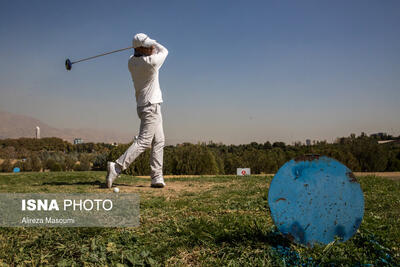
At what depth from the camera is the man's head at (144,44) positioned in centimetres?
537

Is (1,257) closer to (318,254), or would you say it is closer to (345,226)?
(318,254)

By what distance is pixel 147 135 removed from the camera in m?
5.57

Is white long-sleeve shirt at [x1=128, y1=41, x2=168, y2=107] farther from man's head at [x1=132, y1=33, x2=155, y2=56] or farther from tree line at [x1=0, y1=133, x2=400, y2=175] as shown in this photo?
tree line at [x1=0, y1=133, x2=400, y2=175]

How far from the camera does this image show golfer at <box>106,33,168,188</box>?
5.39 metres

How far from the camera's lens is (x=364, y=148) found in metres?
12.4

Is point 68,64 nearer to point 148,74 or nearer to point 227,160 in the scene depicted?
point 148,74

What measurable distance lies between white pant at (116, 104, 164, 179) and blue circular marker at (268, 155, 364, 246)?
3546 millimetres

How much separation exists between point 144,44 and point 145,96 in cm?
87

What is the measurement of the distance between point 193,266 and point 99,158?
13.1 metres

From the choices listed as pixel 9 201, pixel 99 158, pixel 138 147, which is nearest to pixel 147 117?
pixel 138 147

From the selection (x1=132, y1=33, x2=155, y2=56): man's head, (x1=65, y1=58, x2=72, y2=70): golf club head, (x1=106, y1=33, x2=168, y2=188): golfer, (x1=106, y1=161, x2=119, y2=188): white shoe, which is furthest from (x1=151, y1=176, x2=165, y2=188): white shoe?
(x1=65, y1=58, x2=72, y2=70): golf club head

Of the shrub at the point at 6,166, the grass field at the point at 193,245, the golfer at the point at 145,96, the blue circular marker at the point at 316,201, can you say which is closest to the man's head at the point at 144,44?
the golfer at the point at 145,96

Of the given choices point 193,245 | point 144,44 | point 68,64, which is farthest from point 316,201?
point 68,64

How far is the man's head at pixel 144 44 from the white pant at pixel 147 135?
920 millimetres
